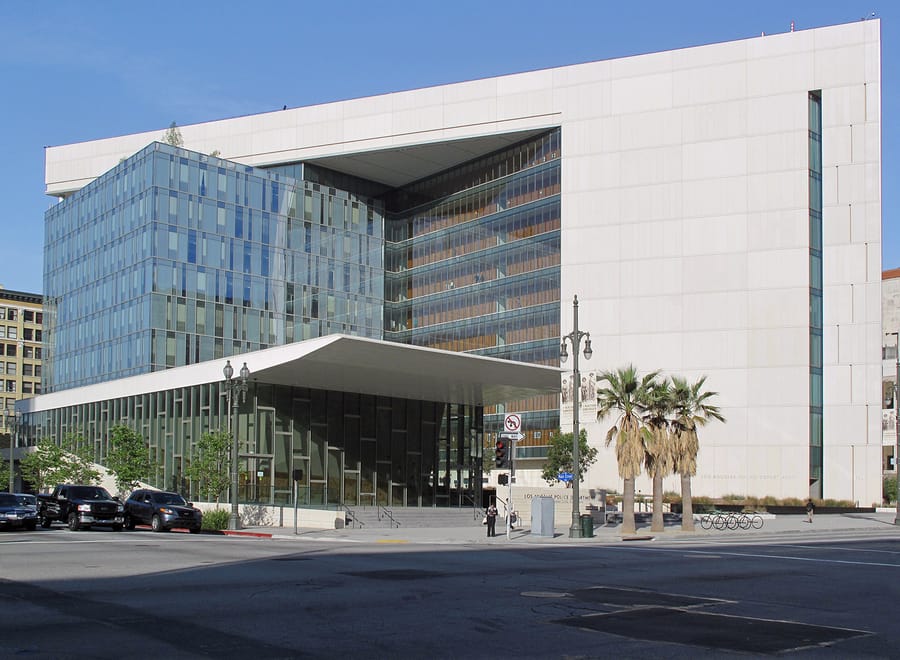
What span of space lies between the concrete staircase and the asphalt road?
26783 millimetres

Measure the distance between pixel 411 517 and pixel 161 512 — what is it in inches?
722

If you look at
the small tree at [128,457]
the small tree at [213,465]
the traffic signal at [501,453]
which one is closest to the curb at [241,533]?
the small tree at [213,465]

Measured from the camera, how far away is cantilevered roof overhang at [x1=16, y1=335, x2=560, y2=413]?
1828 inches

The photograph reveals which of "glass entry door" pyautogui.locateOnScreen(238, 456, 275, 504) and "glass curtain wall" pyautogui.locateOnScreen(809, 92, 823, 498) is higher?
"glass curtain wall" pyautogui.locateOnScreen(809, 92, 823, 498)

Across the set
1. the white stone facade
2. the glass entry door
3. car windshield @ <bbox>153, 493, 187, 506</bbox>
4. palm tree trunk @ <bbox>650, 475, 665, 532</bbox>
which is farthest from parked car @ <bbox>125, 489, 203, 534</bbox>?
the white stone facade

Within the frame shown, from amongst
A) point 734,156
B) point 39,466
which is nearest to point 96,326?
point 39,466

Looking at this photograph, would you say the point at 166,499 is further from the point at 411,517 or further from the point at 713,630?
the point at 713,630

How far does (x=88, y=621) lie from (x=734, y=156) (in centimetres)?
7484

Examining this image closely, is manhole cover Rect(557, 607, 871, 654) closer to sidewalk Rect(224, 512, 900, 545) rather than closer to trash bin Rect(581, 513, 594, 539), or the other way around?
sidewalk Rect(224, 512, 900, 545)

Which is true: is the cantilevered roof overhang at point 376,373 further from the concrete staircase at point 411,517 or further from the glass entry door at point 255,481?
the concrete staircase at point 411,517

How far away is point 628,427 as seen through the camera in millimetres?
44344

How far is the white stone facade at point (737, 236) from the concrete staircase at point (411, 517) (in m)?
26.5

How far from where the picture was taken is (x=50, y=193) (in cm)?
10781

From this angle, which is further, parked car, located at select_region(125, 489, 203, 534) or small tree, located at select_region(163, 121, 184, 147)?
small tree, located at select_region(163, 121, 184, 147)
